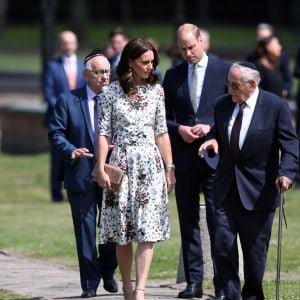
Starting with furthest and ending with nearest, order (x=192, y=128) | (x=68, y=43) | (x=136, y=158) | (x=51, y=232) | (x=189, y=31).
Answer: (x=68, y=43)
(x=51, y=232)
(x=192, y=128)
(x=189, y=31)
(x=136, y=158)

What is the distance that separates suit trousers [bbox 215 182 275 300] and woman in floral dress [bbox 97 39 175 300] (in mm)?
420

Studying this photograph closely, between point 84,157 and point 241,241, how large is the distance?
168cm

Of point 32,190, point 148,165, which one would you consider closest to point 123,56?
point 148,165

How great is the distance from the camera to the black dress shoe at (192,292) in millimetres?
9750

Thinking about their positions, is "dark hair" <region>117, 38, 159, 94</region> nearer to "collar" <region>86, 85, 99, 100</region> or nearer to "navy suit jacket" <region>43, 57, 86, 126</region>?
"collar" <region>86, 85, 99, 100</region>

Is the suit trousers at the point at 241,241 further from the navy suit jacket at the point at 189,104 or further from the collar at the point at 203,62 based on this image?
the collar at the point at 203,62

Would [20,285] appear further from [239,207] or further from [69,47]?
[69,47]

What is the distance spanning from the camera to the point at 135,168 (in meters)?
8.85

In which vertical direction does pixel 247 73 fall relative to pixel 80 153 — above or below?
above

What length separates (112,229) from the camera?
894 cm

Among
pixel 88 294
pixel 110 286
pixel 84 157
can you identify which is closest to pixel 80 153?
pixel 84 157

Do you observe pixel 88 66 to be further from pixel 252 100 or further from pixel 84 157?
pixel 252 100

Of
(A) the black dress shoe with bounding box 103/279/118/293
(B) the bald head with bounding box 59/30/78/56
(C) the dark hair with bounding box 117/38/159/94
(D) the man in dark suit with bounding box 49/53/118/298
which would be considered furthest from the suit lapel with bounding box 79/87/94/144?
(B) the bald head with bounding box 59/30/78/56

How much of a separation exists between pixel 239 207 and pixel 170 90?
158 centimetres
